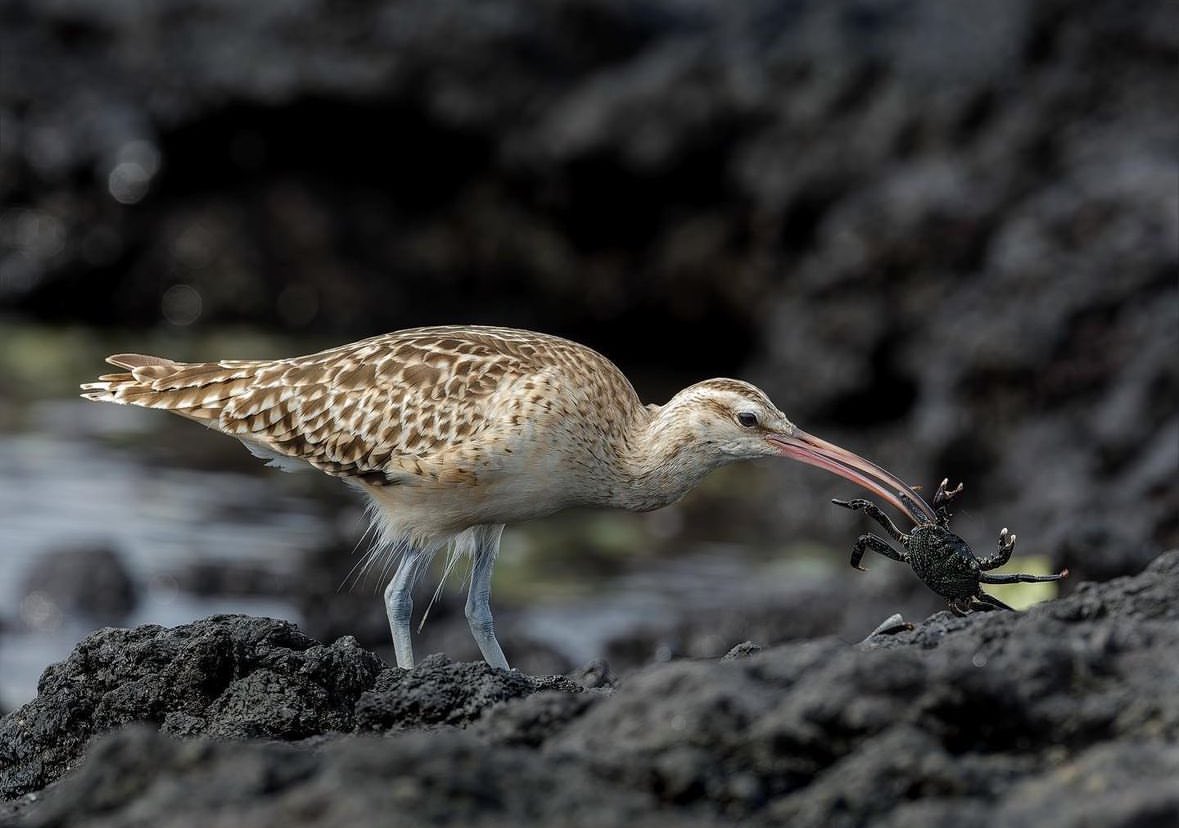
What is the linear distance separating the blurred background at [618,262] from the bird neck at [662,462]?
2.30m

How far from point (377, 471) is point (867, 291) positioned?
10709 mm

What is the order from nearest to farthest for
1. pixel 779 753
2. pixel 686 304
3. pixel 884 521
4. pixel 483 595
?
pixel 779 753 → pixel 884 521 → pixel 483 595 → pixel 686 304

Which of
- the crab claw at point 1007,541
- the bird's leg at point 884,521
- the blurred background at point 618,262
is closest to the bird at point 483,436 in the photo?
the bird's leg at point 884,521

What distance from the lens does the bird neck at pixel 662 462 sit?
7.55 meters

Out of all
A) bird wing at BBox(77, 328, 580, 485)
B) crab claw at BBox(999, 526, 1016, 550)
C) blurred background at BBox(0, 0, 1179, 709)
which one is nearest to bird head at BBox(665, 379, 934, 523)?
bird wing at BBox(77, 328, 580, 485)

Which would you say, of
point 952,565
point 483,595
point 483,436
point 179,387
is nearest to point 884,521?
point 952,565

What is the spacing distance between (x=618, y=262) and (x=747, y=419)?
16.1 metres

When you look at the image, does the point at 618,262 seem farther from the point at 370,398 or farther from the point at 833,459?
Result: the point at 833,459

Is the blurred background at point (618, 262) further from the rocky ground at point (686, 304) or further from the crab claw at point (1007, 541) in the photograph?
the crab claw at point (1007, 541)

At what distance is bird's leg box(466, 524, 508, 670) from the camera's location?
771cm

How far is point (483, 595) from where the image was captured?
7.80 metres

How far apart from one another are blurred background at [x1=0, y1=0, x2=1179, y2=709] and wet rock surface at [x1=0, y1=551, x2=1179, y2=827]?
4.74 m

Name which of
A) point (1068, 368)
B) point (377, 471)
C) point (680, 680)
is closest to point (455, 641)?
point (377, 471)

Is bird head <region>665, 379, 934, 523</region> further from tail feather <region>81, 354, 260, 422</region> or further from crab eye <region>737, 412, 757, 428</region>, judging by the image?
tail feather <region>81, 354, 260, 422</region>
